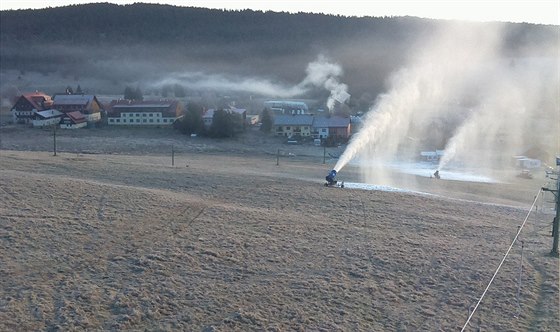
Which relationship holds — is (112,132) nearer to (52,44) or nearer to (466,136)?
(466,136)

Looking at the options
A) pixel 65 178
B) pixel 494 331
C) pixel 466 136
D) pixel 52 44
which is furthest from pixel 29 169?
pixel 52 44

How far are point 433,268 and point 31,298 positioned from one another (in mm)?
6830

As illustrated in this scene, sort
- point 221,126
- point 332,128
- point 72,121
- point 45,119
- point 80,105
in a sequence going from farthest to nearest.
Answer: point 80,105 < point 72,121 < point 45,119 < point 332,128 < point 221,126

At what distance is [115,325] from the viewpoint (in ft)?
25.6

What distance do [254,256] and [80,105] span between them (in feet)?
98.9

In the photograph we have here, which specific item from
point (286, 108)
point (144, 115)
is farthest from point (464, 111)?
point (144, 115)

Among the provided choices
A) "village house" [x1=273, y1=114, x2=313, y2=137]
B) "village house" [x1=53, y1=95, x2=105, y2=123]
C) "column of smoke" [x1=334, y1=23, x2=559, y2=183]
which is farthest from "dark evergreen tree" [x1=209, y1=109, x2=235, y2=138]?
"village house" [x1=53, y1=95, x2=105, y2=123]

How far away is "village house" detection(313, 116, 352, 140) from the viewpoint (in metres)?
33.9

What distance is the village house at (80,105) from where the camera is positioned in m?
37.5

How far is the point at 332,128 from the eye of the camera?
34000mm

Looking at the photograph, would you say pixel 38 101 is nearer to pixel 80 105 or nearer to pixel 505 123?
pixel 80 105

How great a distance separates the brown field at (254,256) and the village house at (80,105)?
767 inches

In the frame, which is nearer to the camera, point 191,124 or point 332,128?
point 332,128

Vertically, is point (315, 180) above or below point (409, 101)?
below
